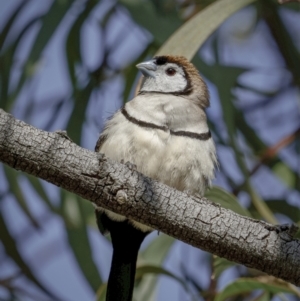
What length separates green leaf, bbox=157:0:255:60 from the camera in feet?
9.24

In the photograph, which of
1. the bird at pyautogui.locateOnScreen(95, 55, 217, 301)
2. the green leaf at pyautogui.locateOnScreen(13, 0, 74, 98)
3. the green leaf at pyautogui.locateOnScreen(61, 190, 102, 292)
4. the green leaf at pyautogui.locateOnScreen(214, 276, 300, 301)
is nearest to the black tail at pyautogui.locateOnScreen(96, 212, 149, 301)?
the bird at pyautogui.locateOnScreen(95, 55, 217, 301)

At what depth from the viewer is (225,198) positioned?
2.70 meters

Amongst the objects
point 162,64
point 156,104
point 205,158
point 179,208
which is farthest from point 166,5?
point 179,208

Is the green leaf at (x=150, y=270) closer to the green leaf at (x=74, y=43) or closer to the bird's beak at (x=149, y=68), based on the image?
the bird's beak at (x=149, y=68)

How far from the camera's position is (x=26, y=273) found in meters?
3.20

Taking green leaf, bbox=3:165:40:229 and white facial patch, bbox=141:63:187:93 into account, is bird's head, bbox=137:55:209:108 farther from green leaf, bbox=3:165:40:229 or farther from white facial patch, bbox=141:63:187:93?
green leaf, bbox=3:165:40:229

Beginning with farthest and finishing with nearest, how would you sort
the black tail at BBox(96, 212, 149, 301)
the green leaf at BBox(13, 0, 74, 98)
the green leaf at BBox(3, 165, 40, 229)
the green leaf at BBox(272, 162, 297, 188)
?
the green leaf at BBox(272, 162, 297, 188) → the green leaf at BBox(3, 165, 40, 229) → the green leaf at BBox(13, 0, 74, 98) → the black tail at BBox(96, 212, 149, 301)

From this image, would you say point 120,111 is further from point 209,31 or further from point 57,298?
point 57,298

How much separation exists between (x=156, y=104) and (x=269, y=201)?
88 cm

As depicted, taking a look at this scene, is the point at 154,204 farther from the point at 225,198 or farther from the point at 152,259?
the point at 152,259

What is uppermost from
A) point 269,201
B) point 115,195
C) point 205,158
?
point 115,195

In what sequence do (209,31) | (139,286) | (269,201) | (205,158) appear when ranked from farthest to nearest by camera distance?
(269,201), (139,286), (209,31), (205,158)

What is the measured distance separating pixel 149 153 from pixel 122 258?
0.34m

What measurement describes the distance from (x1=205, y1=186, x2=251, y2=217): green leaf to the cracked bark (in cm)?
59
